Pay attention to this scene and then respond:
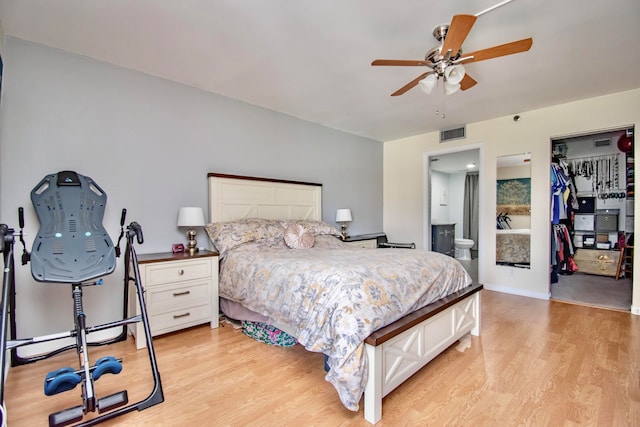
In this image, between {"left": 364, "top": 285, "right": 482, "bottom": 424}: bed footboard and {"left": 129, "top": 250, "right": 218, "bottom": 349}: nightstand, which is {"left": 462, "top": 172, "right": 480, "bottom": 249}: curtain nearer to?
{"left": 364, "top": 285, "right": 482, "bottom": 424}: bed footboard

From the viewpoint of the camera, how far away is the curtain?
7.58 m

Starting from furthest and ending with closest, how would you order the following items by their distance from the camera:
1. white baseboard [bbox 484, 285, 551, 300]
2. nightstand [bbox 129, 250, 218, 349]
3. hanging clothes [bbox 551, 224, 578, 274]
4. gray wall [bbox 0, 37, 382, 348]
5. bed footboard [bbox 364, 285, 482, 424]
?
hanging clothes [bbox 551, 224, 578, 274] → white baseboard [bbox 484, 285, 551, 300] → nightstand [bbox 129, 250, 218, 349] → gray wall [bbox 0, 37, 382, 348] → bed footboard [bbox 364, 285, 482, 424]

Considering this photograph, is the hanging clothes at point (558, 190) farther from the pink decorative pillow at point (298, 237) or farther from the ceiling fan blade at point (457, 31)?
the pink decorative pillow at point (298, 237)

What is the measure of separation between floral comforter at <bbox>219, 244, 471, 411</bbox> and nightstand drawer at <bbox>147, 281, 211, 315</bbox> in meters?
0.29

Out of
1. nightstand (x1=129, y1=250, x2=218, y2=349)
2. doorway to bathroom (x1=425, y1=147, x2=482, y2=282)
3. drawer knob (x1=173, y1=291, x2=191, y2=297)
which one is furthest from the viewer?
doorway to bathroom (x1=425, y1=147, x2=482, y2=282)

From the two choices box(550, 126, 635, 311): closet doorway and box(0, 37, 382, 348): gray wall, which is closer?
box(0, 37, 382, 348): gray wall

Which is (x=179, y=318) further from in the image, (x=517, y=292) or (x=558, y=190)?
(x=558, y=190)

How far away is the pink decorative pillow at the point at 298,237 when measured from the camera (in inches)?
128

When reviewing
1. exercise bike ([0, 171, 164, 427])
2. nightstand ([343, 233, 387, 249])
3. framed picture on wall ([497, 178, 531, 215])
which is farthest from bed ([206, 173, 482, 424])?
framed picture on wall ([497, 178, 531, 215])

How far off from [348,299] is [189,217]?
1.94 metres

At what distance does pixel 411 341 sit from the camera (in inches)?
76.0

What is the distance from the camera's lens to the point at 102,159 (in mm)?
2697

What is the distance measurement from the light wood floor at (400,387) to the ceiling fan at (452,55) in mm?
2110

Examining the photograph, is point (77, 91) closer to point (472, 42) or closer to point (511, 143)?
point (472, 42)
